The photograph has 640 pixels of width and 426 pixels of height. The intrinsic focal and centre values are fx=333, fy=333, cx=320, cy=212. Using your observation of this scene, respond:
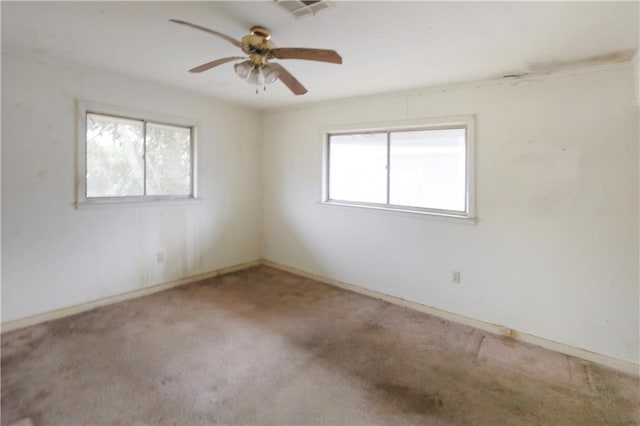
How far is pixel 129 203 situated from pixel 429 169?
10.7 feet

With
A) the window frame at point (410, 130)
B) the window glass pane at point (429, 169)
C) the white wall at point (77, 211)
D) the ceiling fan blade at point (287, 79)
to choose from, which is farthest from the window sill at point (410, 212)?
the ceiling fan blade at point (287, 79)

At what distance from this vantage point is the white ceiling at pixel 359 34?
1.94 metres

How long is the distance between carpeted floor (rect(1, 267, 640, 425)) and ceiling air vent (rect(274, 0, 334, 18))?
2352 millimetres

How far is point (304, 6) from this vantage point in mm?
1911

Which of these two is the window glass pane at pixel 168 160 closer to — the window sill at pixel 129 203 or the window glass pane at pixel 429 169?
the window sill at pixel 129 203

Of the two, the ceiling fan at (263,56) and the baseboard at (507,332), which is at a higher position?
the ceiling fan at (263,56)

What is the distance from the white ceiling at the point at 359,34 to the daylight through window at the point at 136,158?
0.66m

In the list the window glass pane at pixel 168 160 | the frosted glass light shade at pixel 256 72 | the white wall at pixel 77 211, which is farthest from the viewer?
the window glass pane at pixel 168 160

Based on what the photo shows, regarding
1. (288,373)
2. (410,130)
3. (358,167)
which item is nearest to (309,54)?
(410,130)

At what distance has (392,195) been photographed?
3861 millimetres

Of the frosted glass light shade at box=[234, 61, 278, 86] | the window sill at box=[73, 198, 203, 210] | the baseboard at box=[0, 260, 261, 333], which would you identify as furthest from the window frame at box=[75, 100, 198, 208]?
the frosted glass light shade at box=[234, 61, 278, 86]

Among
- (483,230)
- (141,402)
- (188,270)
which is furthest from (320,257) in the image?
(141,402)

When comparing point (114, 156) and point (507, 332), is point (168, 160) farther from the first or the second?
point (507, 332)

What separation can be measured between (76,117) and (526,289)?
4.44 meters
